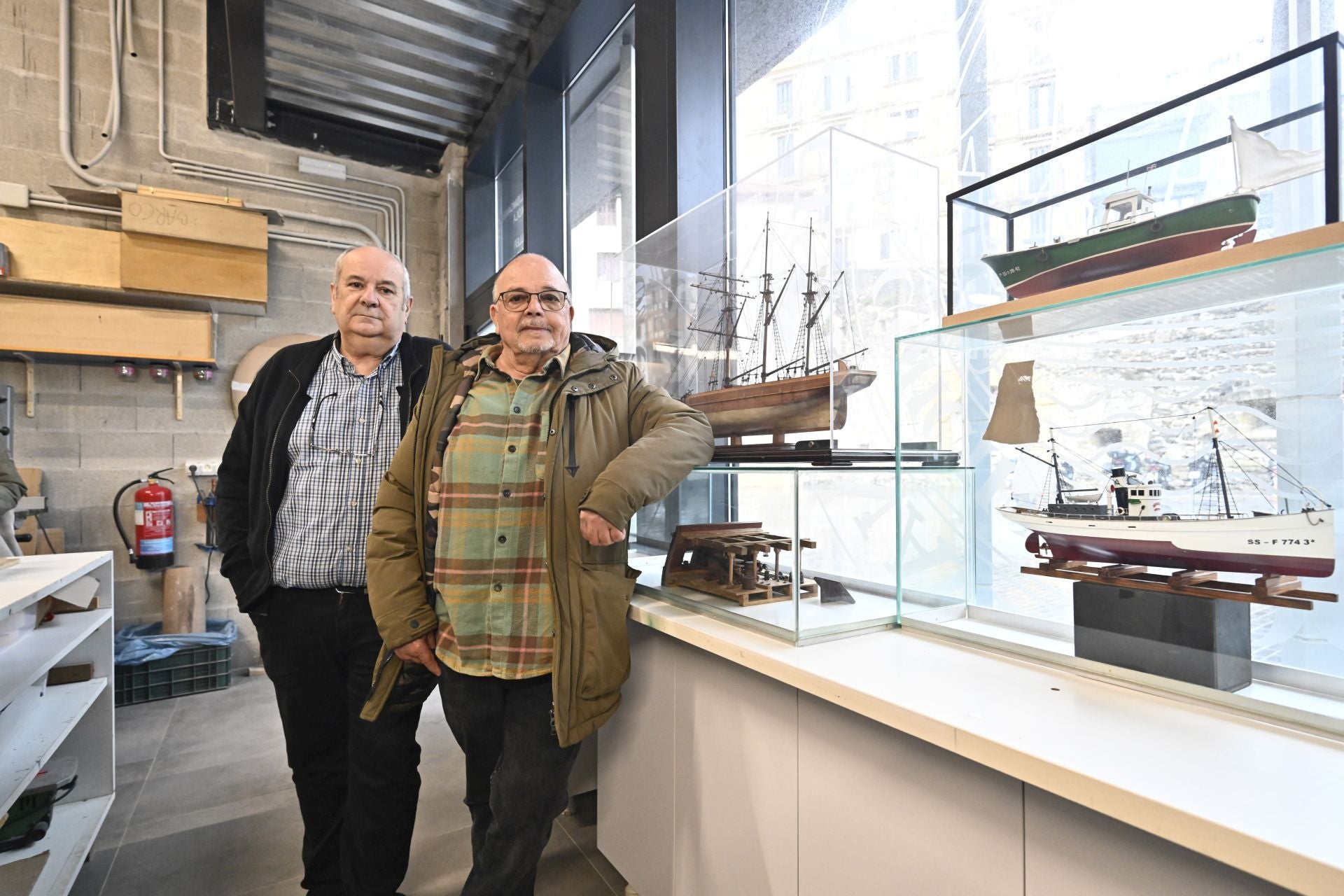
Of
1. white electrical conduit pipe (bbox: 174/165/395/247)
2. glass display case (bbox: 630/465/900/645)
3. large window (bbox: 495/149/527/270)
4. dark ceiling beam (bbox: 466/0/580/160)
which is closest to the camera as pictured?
glass display case (bbox: 630/465/900/645)

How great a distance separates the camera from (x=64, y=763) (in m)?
1.91

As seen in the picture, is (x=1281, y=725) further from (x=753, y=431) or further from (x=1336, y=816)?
(x=753, y=431)

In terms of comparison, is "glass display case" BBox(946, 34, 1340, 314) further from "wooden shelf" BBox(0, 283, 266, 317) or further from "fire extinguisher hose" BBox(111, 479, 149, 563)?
"fire extinguisher hose" BBox(111, 479, 149, 563)

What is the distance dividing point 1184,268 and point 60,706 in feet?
8.91

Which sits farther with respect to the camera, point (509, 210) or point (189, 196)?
point (509, 210)

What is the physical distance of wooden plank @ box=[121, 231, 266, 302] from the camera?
327 cm

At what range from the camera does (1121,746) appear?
680 mm

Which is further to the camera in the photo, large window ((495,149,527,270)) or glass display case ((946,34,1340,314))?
large window ((495,149,527,270))

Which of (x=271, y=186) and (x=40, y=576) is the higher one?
(x=271, y=186)

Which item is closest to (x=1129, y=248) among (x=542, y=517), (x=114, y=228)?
(x=542, y=517)

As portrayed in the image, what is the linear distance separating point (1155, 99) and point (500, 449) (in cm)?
138

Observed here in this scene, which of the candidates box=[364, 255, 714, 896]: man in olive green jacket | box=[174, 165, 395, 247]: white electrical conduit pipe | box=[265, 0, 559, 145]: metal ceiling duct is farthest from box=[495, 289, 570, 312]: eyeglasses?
box=[174, 165, 395, 247]: white electrical conduit pipe

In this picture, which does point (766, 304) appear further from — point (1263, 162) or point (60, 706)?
point (60, 706)

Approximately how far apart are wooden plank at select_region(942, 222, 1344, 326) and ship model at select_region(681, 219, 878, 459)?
1.01 ft
